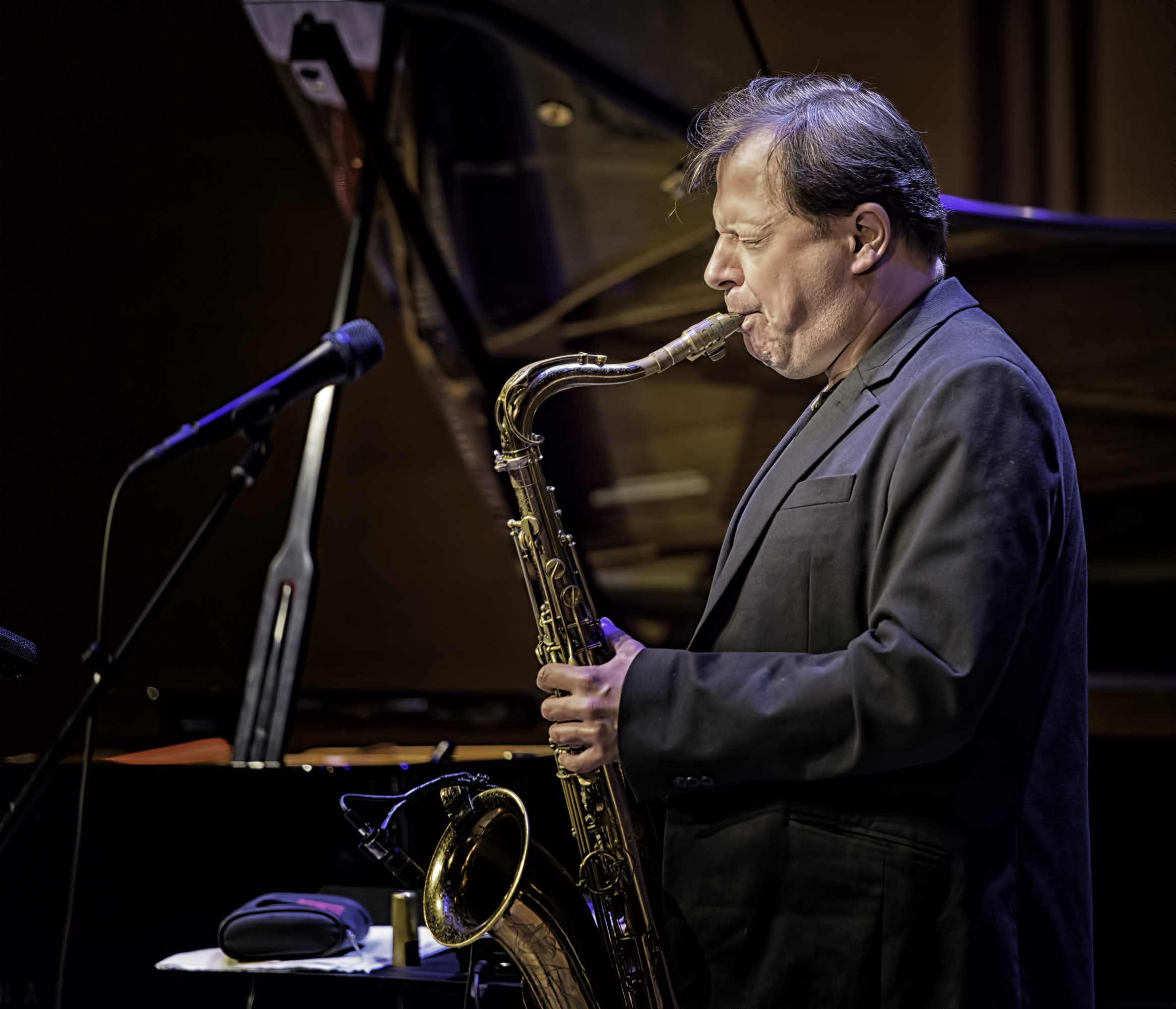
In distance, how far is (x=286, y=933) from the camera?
2398 millimetres

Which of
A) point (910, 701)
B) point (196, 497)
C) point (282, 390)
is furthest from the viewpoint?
point (196, 497)

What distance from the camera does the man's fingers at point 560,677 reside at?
1453 mm

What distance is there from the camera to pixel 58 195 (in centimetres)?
386

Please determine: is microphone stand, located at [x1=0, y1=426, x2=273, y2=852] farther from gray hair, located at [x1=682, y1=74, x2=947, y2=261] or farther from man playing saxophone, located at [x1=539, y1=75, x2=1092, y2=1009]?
gray hair, located at [x1=682, y1=74, x2=947, y2=261]

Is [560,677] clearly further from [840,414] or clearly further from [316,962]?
[316,962]

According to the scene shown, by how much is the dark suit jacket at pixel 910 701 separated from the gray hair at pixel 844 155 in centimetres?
19

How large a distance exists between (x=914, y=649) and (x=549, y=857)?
39.2 inches

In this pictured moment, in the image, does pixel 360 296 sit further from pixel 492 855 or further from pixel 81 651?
pixel 492 855

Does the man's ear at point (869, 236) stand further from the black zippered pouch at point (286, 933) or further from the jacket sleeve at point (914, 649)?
the black zippered pouch at point (286, 933)

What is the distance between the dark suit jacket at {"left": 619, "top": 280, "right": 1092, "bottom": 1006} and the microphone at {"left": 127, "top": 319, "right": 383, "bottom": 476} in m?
1.22

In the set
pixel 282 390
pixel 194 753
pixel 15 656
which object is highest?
pixel 282 390

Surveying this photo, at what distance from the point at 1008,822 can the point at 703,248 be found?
3038 mm

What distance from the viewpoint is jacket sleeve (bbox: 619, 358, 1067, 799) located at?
1.22m

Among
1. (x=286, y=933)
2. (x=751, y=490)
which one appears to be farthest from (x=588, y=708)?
(x=286, y=933)
